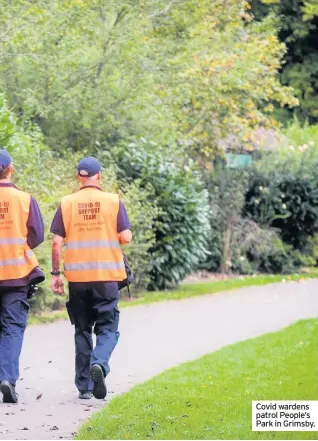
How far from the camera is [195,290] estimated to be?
1983cm

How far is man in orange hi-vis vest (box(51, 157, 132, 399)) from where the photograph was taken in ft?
32.1

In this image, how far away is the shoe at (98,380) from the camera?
945 cm

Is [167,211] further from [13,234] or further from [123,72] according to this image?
[13,234]

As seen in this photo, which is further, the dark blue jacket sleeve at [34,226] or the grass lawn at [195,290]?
the grass lawn at [195,290]

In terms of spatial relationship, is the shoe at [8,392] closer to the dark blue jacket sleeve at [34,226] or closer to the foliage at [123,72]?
the dark blue jacket sleeve at [34,226]

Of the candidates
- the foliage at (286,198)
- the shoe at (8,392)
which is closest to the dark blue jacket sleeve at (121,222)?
the shoe at (8,392)

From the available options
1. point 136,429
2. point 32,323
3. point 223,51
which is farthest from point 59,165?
point 136,429

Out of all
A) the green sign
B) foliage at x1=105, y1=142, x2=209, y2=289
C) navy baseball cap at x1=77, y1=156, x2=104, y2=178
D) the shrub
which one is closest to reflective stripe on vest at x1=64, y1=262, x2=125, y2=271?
navy baseball cap at x1=77, y1=156, x2=104, y2=178

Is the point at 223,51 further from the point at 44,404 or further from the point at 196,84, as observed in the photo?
the point at 44,404

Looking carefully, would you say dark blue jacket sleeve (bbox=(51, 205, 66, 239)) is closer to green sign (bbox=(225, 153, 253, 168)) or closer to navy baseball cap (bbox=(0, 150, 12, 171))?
navy baseball cap (bbox=(0, 150, 12, 171))

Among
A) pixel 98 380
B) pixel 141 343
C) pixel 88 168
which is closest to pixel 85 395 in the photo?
pixel 98 380

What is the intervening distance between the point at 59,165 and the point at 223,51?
8.02 m
